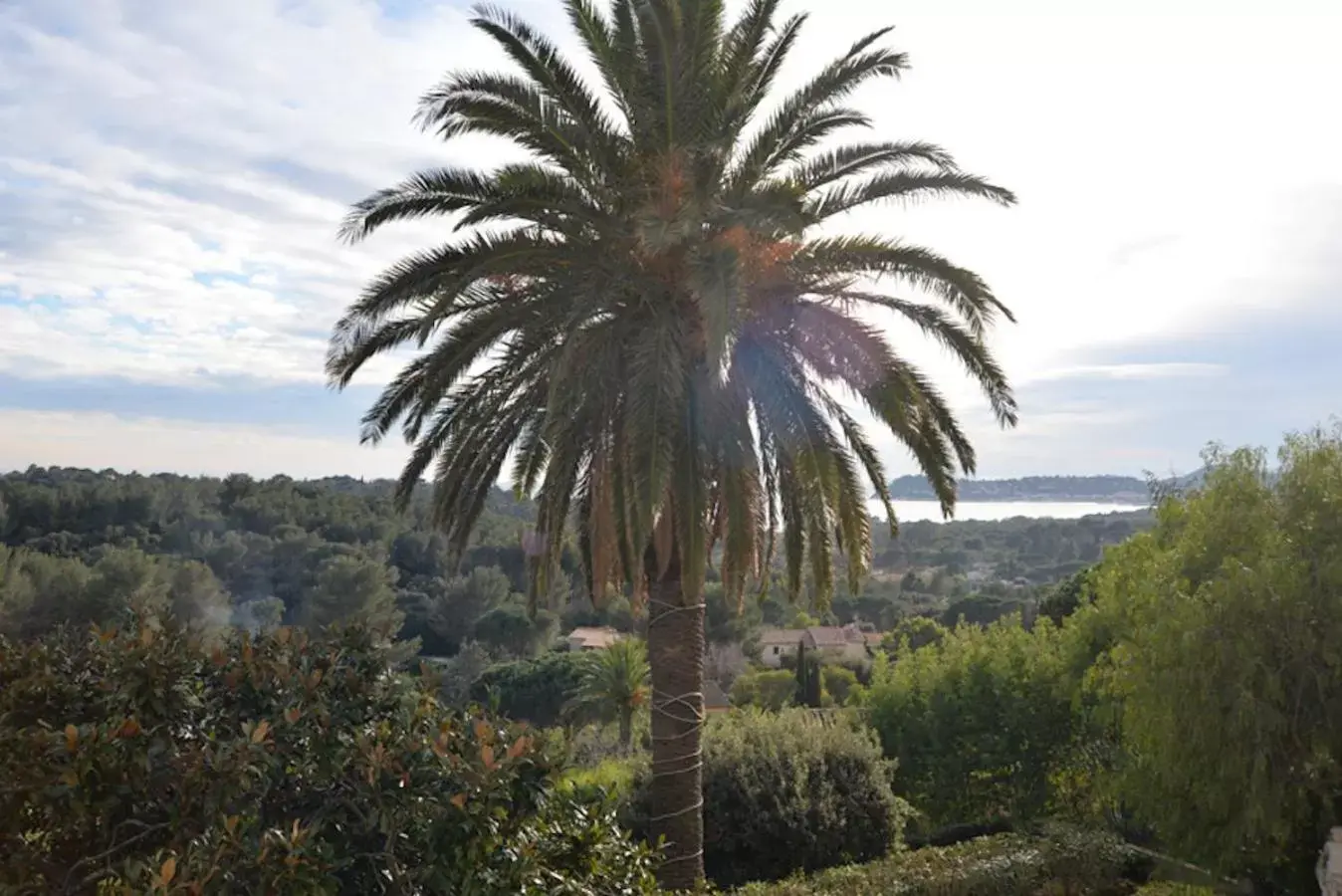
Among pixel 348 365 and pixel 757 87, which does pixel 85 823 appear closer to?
pixel 348 365

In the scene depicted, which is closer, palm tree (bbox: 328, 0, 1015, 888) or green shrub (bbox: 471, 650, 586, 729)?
palm tree (bbox: 328, 0, 1015, 888)

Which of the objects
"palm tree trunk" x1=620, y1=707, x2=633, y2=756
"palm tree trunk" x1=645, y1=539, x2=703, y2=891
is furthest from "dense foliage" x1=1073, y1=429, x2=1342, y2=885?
"palm tree trunk" x1=620, y1=707, x2=633, y2=756

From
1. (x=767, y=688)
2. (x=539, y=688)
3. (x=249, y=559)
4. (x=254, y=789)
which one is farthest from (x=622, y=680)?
(x=249, y=559)

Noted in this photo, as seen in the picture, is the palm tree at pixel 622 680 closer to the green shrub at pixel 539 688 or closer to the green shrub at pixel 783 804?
the green shrub at pixel 539 688

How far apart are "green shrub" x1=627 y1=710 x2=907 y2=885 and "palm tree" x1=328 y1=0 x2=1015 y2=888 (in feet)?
9.10

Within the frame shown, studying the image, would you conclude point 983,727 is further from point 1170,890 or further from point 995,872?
point 995,872

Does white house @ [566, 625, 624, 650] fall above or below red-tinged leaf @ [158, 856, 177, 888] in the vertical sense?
below

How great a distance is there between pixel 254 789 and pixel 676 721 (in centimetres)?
699

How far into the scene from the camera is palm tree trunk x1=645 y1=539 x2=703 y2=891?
1082 centimetres

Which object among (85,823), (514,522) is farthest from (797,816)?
(514,522)

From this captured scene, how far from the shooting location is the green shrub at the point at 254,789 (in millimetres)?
4184

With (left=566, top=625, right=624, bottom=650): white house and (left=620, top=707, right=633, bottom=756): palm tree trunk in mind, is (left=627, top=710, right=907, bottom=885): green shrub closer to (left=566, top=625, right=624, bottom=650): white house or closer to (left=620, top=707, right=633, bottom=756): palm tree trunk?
(left=620, top=707, right=633, bottom=756): palm tree trunk

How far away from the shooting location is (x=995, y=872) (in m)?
11.8

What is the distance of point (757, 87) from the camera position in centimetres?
1054
